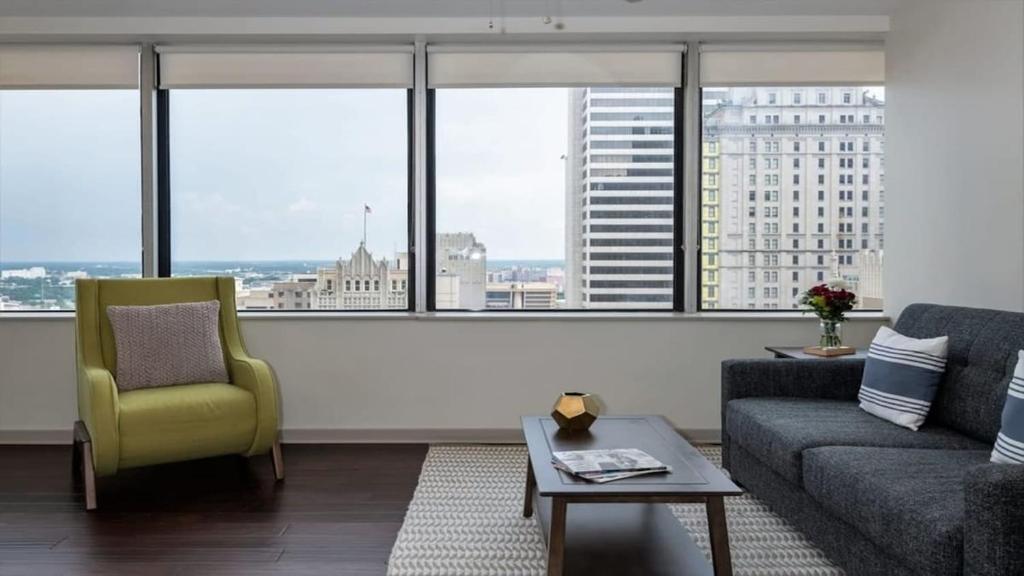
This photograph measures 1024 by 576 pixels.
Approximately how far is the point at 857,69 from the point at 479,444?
3045mm

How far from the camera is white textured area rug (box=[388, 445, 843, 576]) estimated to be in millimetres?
2725

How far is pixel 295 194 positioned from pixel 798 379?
9.70 feet

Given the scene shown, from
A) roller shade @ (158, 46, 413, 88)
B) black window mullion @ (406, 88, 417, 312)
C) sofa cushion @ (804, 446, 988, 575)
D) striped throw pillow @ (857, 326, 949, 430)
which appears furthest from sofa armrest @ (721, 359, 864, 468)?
roller shade @ (158, 46, 413, 88)

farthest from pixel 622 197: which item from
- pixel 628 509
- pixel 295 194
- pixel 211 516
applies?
pixel 211 516

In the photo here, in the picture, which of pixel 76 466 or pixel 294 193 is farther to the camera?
pixel 294 193

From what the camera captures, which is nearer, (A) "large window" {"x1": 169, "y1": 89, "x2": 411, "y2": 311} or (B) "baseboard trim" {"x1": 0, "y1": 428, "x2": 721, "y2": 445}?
(B) "baseboard trim" {"x1": 0, "y1": 428, "x2": 721, "y2": 445}

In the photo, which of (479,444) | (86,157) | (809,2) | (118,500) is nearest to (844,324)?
(809,2)

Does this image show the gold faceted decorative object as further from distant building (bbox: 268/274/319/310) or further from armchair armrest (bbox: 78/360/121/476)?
distant building (bbox: 268/274/319/310)

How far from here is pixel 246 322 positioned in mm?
4566

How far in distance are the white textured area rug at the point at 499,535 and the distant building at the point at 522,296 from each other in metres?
1.22

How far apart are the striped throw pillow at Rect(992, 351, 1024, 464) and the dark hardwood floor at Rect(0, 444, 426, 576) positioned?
6.43 feet

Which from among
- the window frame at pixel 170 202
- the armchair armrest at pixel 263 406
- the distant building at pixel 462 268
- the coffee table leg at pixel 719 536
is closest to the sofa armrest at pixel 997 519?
the coffee table leg at pixel 719 536

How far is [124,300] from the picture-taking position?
13.2 ft

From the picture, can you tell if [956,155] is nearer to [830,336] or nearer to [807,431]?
[830,336]
